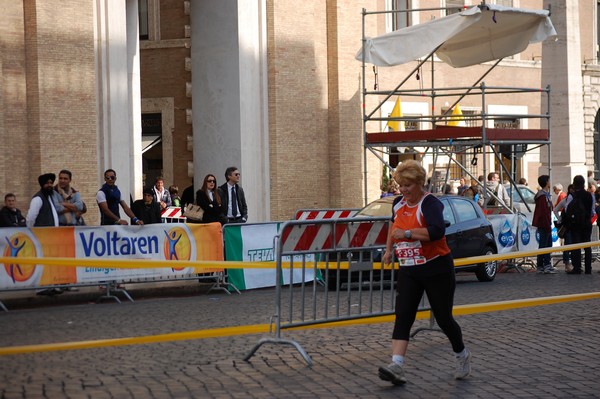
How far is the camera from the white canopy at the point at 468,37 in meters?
23.2

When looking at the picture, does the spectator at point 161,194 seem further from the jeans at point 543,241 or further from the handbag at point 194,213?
the jeans at point 543,241

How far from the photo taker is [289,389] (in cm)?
923

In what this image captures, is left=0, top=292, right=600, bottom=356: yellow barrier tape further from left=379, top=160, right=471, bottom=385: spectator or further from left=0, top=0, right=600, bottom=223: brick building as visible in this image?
left=0, top=0, right=600, bottom=223: brick building

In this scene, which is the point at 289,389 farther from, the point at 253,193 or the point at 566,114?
the point at 566,114

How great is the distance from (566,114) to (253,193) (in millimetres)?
10730

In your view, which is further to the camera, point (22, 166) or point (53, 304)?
point (22, 166)

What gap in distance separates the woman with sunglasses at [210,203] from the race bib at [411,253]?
10.9 meters

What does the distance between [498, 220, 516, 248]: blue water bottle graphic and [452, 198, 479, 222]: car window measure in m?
2.10

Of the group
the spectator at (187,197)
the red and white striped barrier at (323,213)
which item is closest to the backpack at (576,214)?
the red and white striped barrier at (323,213)

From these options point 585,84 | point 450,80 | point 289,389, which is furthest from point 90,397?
point 585,84

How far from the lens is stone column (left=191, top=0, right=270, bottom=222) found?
2719 cm

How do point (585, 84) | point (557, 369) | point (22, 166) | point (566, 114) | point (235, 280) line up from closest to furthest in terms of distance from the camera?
point (557, 369)
point (235, 280)
point (22, 166)
point (566, 114)
point (585, 84)

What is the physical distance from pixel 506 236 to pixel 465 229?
2880mm

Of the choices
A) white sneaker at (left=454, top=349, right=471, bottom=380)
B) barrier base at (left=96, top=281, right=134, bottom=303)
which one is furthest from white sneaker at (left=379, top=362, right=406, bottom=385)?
barrier base at (left=96, top=281, right=134, bottom=303)
